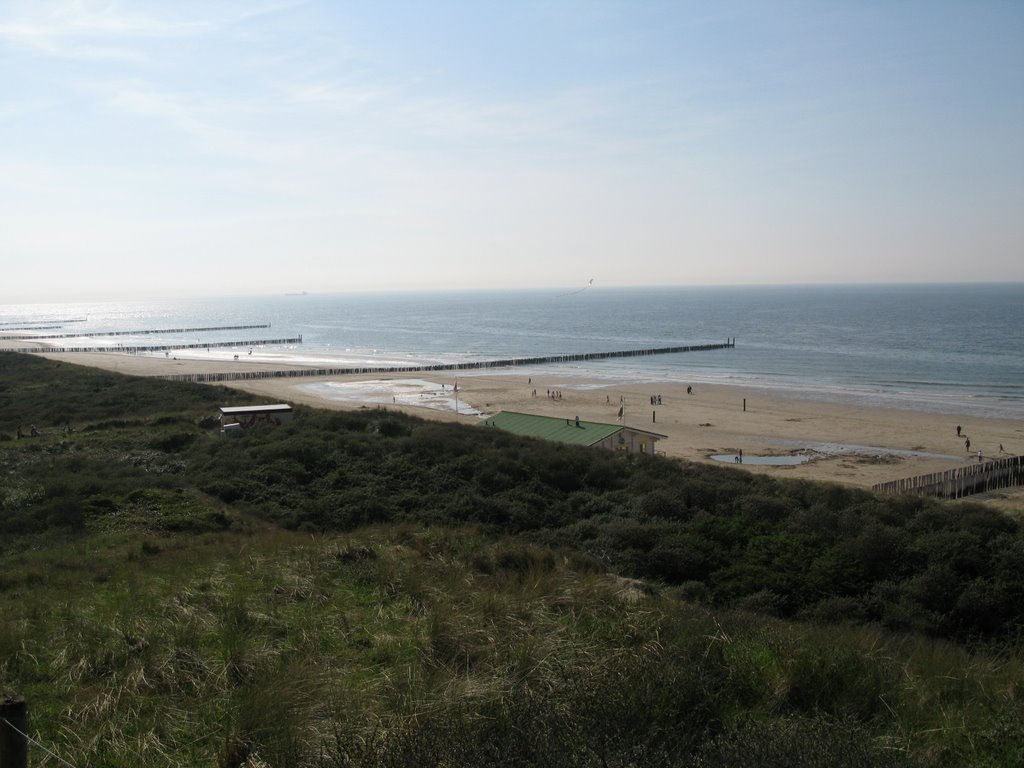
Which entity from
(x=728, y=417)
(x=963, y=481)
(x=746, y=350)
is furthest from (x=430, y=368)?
(x=963, y=481)

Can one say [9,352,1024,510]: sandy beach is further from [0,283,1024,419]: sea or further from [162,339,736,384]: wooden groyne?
[0,283,1024,419]: sea

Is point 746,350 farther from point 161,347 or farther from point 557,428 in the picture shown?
point 161,347

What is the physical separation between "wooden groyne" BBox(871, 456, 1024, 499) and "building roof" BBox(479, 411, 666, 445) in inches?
380

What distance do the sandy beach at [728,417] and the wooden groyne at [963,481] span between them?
3.29ft

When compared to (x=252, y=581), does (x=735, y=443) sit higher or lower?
lower

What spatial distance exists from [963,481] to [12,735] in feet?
107

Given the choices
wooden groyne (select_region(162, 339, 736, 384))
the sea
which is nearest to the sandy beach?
wooden groyne (select_region(162, 339, 736, 384))

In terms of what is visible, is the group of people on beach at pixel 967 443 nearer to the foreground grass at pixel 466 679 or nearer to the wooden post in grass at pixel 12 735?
the foreground grass at pixel 466 679

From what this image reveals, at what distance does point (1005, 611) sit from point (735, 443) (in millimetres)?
29244

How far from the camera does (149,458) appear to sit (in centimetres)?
2492

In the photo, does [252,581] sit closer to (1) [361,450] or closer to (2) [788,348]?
(1) [361,450]

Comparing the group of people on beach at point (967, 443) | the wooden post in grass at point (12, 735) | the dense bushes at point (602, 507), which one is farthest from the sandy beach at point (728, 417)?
the wooden post in grass at point (12, 735)

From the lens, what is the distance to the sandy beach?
36.2 meters

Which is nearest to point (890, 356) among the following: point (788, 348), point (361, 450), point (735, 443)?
point (788, 348)
